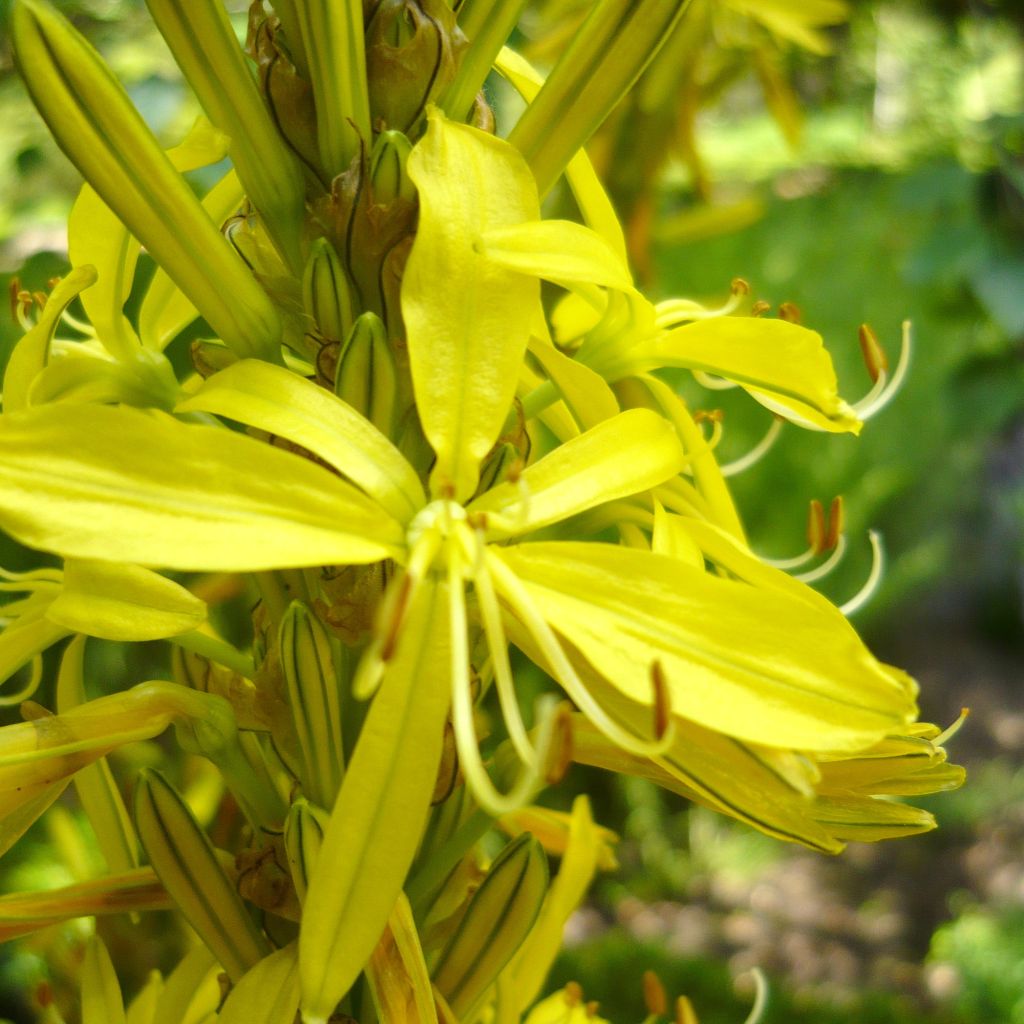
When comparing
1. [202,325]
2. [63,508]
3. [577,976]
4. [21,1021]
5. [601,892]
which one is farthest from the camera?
[601,892]

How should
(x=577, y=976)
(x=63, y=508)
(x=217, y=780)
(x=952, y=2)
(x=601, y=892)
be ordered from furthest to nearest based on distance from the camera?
1. (x=601, y=892)
2. (x=952, y=2)
3. (x=577, y=976)
4. (x=217, y=780)
5. (x=63, y=508)

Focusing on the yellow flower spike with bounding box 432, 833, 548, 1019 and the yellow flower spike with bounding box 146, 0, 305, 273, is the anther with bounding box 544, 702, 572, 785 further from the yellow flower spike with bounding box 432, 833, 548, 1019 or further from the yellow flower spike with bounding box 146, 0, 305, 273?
the yellow flower spike with bounding box 146, 0, 305, 273

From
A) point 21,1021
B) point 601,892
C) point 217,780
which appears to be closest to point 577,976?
point 217,780

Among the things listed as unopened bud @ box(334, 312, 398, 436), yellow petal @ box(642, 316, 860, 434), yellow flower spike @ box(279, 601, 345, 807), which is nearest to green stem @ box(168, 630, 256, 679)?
yellow flower spike @ box(279, 601, 345, 807)

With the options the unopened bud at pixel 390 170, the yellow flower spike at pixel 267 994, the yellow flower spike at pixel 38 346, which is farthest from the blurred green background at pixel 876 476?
the unopened bud at pixel 390 170

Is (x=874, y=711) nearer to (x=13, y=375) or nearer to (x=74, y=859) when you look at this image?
(x=13, y=375)

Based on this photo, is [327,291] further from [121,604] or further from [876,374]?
[876,374]
